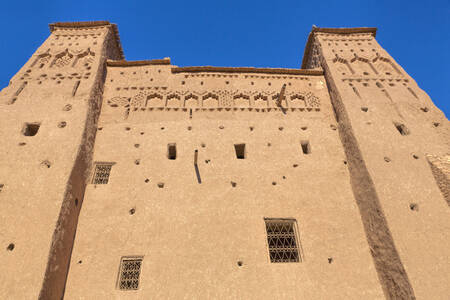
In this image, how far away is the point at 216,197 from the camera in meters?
7.49

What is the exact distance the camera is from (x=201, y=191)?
760 centimetres

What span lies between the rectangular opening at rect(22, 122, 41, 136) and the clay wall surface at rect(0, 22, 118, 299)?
9cm

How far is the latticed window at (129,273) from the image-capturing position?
6.14 m

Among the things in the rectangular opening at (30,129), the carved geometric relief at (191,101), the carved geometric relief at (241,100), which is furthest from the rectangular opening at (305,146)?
the rectangular opening at (30,129)

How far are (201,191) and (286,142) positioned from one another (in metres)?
2.94

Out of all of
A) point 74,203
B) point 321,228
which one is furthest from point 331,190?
point 74,203

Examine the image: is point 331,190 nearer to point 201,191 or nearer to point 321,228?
point 321,228

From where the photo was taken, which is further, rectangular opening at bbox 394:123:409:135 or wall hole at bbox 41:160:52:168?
Answer: rectangular opening at bbox 394:123:409:135

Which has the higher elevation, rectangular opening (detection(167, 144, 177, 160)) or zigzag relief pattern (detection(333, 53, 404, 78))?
zigzag relief pattern (detection(333, 53, 404, 78))

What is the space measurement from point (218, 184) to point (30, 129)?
513cm

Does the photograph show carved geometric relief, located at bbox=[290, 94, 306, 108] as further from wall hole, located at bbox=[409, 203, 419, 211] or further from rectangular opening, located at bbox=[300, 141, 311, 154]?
wall hole, located at bbox=[409, 203, 419, 211]

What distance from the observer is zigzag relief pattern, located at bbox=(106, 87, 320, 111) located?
9883 mm

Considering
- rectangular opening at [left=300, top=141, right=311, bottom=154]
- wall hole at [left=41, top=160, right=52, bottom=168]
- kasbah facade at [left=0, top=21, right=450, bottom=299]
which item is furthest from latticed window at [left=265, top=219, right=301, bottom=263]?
wall hole at [left=41, top=160, right=52, bottom=168]

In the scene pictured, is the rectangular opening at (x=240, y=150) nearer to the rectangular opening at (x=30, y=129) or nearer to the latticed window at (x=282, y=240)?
the latticed window at (x=282, y=240)
